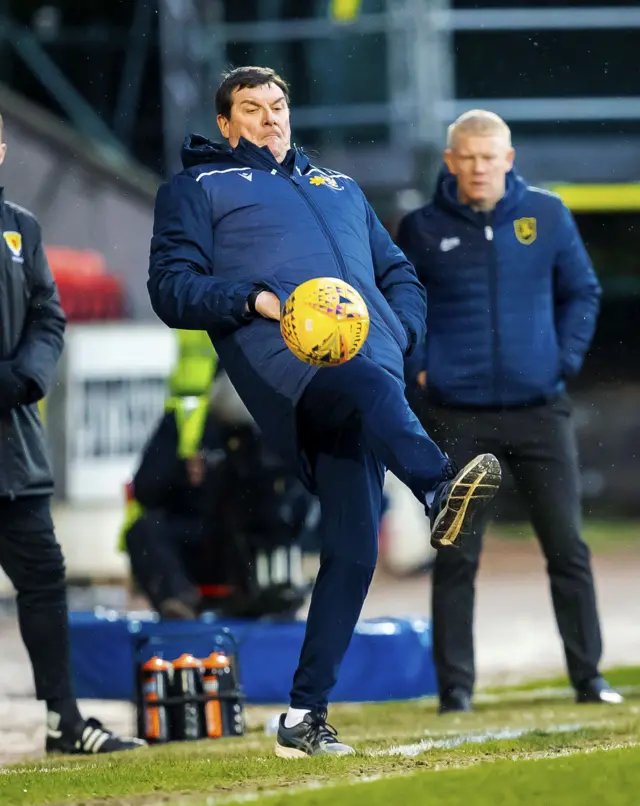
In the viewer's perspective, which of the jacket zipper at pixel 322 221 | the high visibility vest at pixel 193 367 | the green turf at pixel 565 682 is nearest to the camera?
the jacket zipper at pixel 322 221

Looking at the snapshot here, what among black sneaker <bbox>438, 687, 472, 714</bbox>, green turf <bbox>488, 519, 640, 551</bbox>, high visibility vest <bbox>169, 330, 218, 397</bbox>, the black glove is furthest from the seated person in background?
green turf <bbox>488, 519, 640, 551</bbox>

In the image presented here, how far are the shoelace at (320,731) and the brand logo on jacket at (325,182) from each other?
165 centimetres

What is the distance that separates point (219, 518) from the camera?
9602 millimetres

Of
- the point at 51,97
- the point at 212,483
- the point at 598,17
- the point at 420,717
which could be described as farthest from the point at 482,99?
the point at 420,717

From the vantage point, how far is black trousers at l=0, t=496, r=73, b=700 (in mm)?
6617

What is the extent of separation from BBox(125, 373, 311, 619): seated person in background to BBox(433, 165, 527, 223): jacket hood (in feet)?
7.46

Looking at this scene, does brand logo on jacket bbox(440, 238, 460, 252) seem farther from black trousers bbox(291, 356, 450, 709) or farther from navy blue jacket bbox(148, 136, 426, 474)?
black trousers bbox(291, 356, 450, 709)

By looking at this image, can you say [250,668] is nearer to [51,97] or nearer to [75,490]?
[75,490]

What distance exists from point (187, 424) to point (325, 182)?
3.56 m

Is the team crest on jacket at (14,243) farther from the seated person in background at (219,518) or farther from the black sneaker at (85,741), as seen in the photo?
the seated person in background at (219,518)

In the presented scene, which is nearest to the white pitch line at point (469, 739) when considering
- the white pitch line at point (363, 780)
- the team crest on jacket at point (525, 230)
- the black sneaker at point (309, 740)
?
the black sneaker at point (309, 740)

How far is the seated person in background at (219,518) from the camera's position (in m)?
9.45

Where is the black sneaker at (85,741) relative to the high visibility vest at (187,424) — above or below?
below

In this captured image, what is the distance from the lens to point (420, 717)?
746cm
